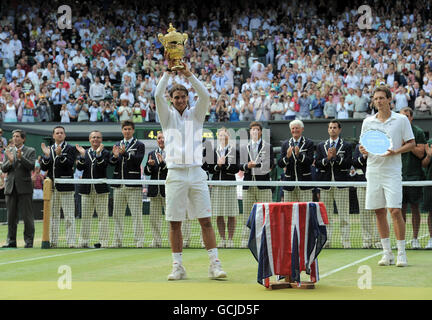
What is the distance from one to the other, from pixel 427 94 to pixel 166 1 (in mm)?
18242

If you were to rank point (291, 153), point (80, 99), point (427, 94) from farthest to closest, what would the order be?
1. point (80, 99)
2. point (427, 94)
3. point (291, 153)

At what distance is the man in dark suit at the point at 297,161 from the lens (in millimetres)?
13461

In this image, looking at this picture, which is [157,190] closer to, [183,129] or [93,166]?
[93,166]

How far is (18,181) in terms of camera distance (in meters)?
14.5

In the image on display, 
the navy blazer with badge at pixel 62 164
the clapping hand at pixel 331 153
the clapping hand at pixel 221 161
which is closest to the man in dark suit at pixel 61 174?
the navy blazer with badge at pixel 62 164

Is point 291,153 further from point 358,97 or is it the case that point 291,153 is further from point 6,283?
point 358,97

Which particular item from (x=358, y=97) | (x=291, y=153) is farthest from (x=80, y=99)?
(x=291, y=153)

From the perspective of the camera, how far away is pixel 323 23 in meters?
34.7

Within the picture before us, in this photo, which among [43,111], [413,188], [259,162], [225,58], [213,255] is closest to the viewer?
[213,255]

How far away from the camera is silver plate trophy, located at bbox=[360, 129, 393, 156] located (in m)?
9.70

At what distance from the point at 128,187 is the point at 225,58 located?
18.4 metres

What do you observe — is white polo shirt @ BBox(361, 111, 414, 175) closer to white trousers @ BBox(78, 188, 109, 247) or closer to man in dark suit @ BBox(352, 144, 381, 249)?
man in dark suit @ BBox(352, 144, 381, 249)

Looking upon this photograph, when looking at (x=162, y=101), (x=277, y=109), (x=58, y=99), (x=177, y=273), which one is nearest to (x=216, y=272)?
(x=177, y=273)

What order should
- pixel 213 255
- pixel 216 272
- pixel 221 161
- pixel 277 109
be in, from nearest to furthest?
pixel 216 272 < pixel 213 255 < pixel 221 161 < pixel 277 109
